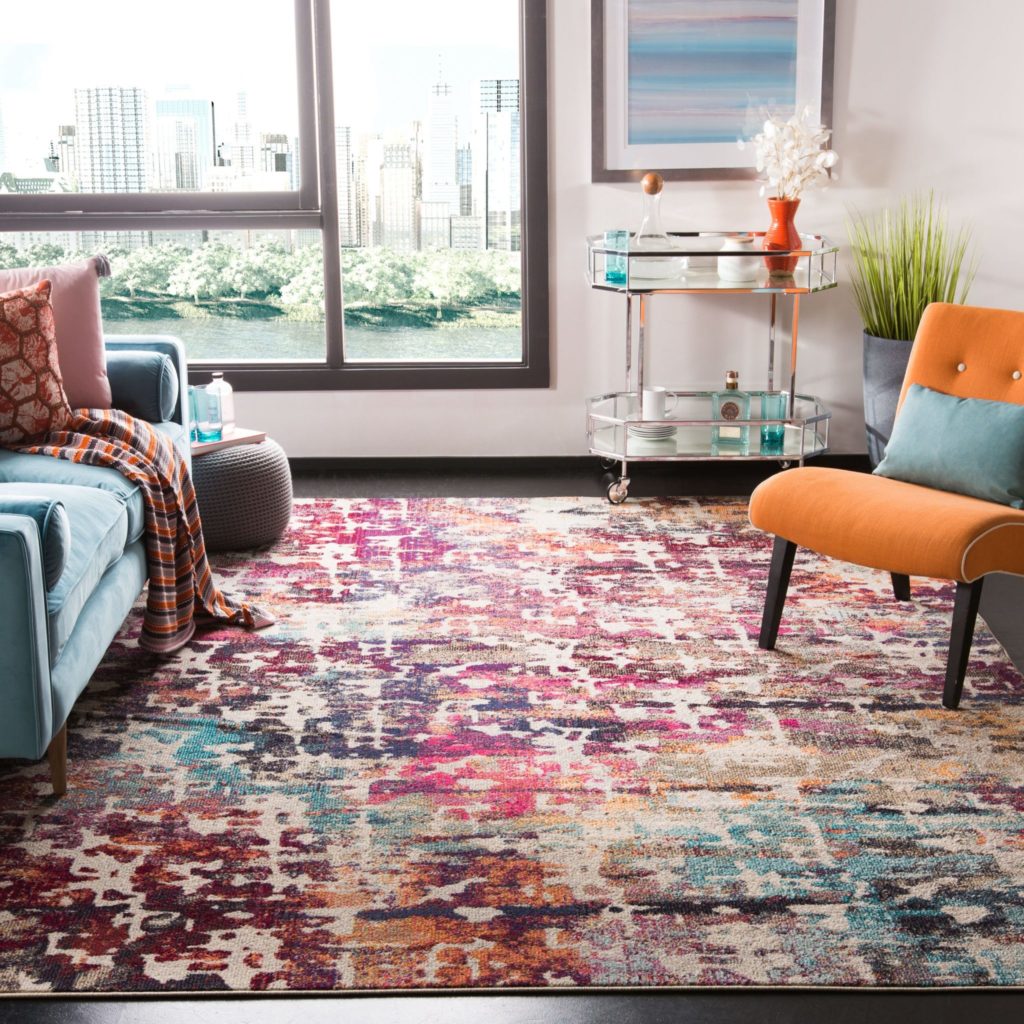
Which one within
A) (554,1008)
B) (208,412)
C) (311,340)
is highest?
(311,340)

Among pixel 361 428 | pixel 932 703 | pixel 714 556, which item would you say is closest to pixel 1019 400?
pixel 932 703

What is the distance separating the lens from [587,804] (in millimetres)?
2520

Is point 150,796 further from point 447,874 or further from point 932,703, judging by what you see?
point 932,703

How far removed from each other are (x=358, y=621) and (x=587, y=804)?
1155 millimetres

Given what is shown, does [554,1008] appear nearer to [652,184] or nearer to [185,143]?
[652,184]

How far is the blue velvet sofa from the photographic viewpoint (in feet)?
7.75

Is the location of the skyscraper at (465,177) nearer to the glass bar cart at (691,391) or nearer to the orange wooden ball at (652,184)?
the glass bar cart at (691,391)

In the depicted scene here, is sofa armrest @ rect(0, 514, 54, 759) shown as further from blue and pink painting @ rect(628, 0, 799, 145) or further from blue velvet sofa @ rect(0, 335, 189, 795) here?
blue and pink painting @ rect(628, 0, 799, 145)

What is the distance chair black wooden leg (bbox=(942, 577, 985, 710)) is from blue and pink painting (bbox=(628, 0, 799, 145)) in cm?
240

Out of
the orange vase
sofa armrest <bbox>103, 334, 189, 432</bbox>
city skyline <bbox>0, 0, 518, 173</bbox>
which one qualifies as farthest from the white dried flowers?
sofa armrest <bbox>103, 334, 189, 432</bbox>

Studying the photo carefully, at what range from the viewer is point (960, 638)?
9.57ft

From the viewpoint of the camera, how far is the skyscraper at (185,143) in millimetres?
4898

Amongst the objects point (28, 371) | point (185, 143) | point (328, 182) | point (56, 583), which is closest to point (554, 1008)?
point (56, 583)

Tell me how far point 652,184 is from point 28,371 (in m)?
2.23
